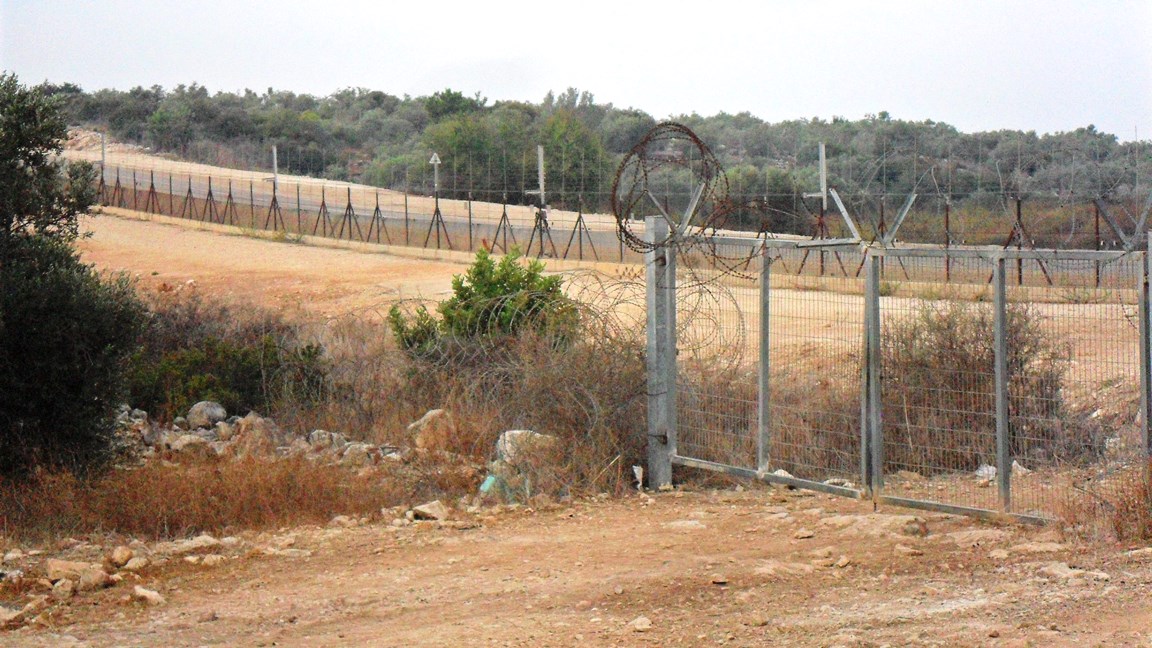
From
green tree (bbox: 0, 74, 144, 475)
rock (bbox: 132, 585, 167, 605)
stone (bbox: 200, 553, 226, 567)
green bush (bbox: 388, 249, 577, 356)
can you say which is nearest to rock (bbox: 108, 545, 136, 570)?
stone (bbox: 200, 553, 226, 567)

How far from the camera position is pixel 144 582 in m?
7.29

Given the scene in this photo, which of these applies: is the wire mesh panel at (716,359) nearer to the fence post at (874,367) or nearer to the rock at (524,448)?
the rock at (524,448)

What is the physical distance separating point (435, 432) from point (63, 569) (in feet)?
16.4

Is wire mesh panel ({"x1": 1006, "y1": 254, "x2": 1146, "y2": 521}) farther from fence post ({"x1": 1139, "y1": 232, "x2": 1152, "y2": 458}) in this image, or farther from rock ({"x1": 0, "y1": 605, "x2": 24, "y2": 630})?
rock ({"x1": 0, "y1": 605, "x2": 24, "y2": 630})

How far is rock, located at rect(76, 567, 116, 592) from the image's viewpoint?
7051 mm

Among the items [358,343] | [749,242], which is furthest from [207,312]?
[749,242]

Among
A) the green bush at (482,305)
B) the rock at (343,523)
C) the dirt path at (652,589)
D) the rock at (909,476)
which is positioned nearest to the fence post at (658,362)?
the dirt path at (652,589)

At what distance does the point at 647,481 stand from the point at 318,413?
18.0ft

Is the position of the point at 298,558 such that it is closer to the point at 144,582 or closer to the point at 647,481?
the point at 144,582

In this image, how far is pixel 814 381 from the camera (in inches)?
401

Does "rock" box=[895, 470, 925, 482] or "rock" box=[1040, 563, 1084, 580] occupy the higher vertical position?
"rock" box=[895, 470, 925, 482]

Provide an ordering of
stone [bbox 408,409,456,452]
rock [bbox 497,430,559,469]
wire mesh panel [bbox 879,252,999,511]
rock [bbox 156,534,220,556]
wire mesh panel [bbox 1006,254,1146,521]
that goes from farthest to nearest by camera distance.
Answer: stone [bbox 408,409,456,452]
rock [bbox 497,430,559,469]
wire mesh panel [bbox 879,252,999,511]
rock [bbox 156,534,220,556]
wire mesh panel [bbox 1006,254,1146,521]

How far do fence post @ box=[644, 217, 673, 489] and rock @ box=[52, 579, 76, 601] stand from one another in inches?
190

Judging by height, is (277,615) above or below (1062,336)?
below
